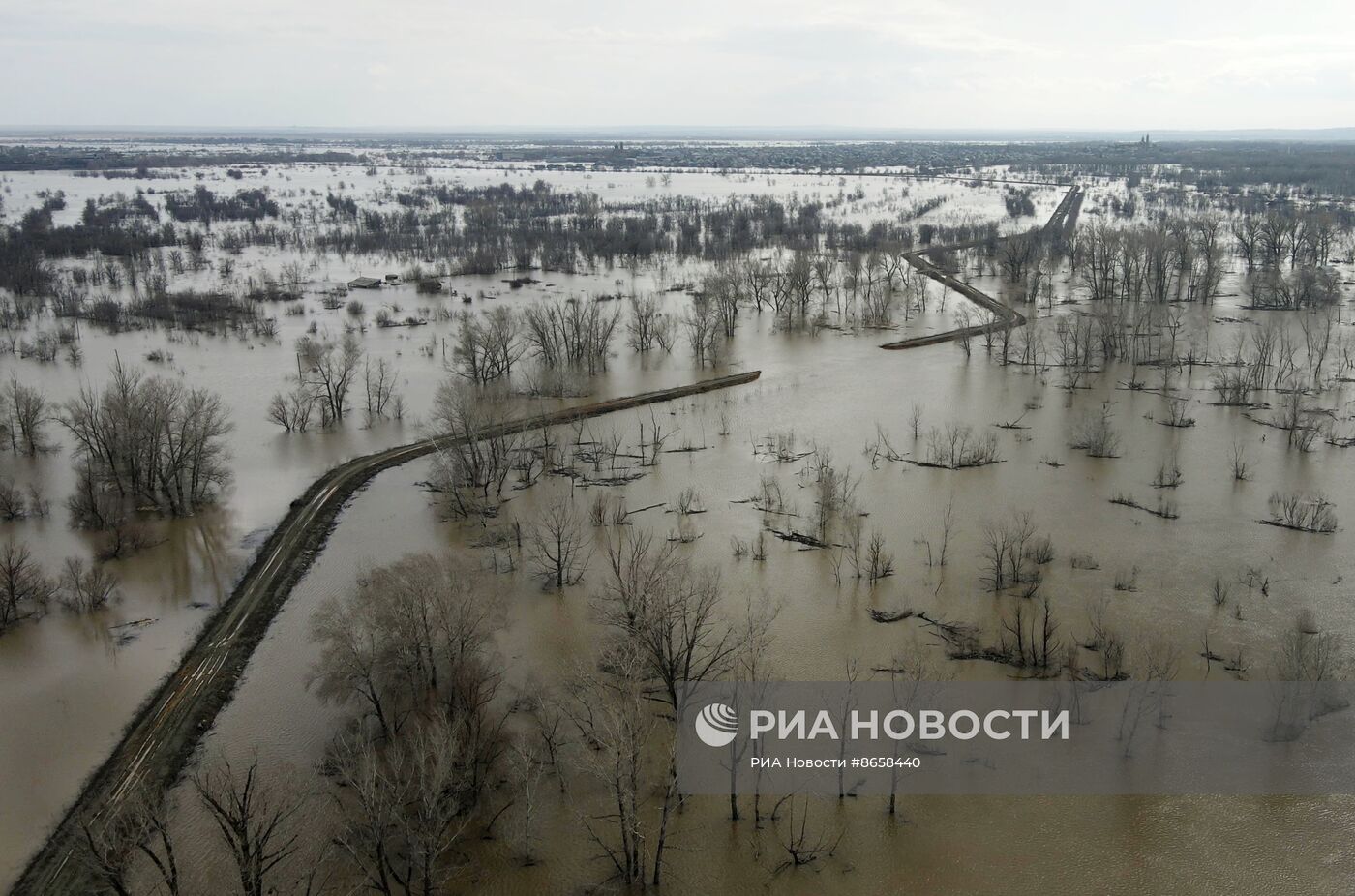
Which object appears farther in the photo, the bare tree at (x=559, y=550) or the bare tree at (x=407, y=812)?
the bare tree at (x=559, y=550)

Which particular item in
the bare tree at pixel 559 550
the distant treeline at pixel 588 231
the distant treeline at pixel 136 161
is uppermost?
the distant treeline at pixel 136 161

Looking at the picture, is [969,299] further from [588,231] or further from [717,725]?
[717,725]

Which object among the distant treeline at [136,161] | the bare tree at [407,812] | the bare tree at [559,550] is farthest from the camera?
the distant treeline at [136,161]

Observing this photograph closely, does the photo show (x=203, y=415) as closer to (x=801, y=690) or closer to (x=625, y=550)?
(x=625, y=550)

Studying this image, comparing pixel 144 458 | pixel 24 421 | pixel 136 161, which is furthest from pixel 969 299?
pixel 136 161

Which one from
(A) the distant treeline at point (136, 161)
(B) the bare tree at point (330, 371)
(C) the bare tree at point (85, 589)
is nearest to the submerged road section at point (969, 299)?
(B) the bare tree at point (330, 371)

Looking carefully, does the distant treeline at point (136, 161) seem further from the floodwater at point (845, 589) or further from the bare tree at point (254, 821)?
the bare tree at point (254, 821)

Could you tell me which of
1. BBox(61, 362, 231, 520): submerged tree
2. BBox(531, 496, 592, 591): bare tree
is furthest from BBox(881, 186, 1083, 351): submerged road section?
BBox(61, 362, 231, 520): submerged tree
